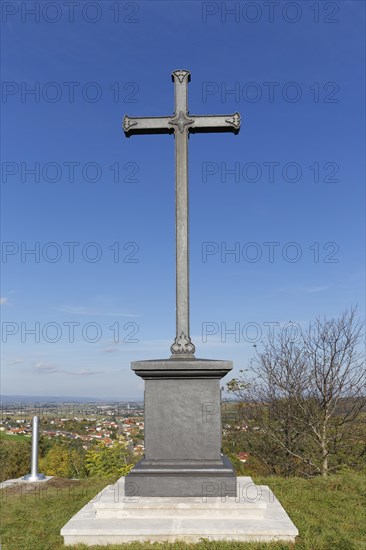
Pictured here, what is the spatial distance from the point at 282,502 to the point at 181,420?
72.8 inches

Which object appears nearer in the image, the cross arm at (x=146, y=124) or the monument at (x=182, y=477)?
the monument at (x=182, y=477)

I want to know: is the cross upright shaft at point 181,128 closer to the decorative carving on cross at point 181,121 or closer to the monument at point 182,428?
the decorative carving on cross at point 181,121

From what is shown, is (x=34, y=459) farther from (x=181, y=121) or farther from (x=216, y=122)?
(x=216, y=122)

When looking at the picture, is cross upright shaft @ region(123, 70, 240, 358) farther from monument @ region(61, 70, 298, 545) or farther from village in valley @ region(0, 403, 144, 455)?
village in valley @ region(0, 403, 144, 455)

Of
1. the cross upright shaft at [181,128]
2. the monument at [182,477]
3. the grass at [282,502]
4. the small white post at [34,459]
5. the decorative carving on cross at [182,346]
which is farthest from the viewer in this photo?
the small white post at [34,459]

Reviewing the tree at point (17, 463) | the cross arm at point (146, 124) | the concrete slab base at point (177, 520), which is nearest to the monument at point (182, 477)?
the concrete slab base at point (177, 520)

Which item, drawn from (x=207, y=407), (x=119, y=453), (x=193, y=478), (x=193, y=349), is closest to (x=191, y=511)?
(x=193, y=478)

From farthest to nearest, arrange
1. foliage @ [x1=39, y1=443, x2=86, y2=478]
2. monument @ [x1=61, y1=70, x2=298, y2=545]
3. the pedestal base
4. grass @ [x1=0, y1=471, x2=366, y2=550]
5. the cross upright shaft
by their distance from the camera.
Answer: foliage @ [x1=39, y1=443, x2=86, y2=478]
the cross upright shaft
the pedestal base
monument @ [x1=61, y1=70, x2=298, y2=545]
grass @ [x1=0, y1=471, x2=366, y2=550]

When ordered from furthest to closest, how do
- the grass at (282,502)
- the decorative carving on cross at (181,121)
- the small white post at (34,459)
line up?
the small white post at (34,459) → the decorative carving on cross at (181,121) → the grass at (282,502)

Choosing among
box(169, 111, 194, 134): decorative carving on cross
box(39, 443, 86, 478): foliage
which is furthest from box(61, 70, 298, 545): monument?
box(39, 443, 86, 478): foliage

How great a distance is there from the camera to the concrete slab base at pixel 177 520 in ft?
14.4

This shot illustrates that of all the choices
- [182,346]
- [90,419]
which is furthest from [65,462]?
[182,346]

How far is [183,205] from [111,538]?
3.98 meters

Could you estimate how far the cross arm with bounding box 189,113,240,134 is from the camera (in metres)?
6.36
